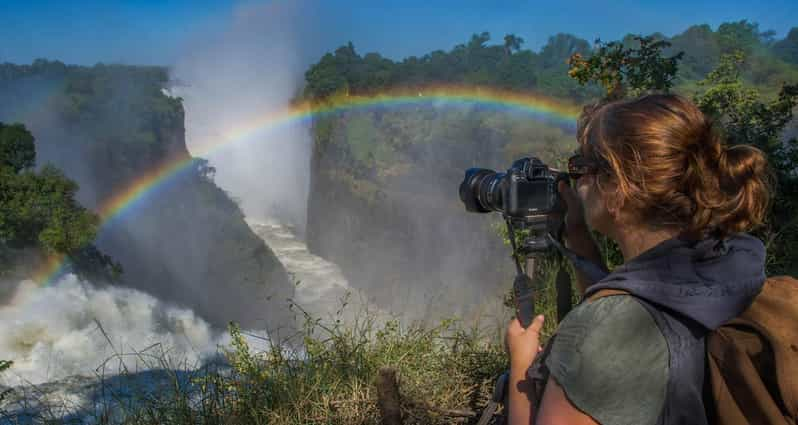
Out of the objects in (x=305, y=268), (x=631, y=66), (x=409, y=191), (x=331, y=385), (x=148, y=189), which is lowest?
(x=305, y=268)

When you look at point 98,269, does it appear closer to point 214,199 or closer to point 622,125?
point 214,199

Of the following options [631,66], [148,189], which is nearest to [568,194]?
[631,66]

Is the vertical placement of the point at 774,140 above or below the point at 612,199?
above

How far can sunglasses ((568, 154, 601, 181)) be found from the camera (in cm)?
121

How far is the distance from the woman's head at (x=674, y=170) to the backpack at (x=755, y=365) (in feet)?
0.61

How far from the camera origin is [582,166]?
124 cm

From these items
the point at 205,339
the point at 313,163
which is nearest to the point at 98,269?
the point at 205,339

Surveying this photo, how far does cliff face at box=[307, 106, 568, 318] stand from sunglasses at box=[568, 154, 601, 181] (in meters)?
24.7

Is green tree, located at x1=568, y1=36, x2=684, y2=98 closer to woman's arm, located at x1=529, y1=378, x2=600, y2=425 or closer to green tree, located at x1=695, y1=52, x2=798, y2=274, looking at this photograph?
green tree, located at x1=695, y1=52, x2=798, y2=274

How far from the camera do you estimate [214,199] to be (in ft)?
169

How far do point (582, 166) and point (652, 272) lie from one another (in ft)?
0.93

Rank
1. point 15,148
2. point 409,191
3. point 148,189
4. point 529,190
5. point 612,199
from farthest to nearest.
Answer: point 148,189, point 409,191, point 15,148, point 529,190, point 612,199

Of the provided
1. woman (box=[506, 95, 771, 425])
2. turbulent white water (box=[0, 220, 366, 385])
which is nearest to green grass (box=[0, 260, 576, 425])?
woman (box=[506, 95, 771, 425])

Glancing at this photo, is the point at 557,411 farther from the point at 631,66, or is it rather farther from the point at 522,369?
the point at 631,66
